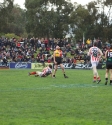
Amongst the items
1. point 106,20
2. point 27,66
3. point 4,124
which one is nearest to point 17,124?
point 4,124

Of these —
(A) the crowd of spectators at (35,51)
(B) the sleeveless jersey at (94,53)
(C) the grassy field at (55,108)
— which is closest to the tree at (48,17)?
(A) the crowd of spectators at (35,51)

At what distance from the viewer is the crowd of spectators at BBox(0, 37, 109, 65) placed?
42438 millimetres

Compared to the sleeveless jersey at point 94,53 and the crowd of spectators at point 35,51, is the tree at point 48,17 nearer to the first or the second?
the crowd of spectators at point 35,51

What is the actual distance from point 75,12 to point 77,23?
6.51ft

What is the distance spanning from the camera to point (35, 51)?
149 ft

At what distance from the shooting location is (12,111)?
405 inches

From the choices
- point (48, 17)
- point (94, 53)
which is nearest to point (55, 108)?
point (94, 53)

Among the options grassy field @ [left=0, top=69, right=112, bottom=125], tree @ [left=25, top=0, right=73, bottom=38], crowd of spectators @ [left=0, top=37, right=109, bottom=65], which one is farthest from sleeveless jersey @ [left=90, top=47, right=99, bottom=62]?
tree @ [left=25, top=0, right=73, bottom=38]

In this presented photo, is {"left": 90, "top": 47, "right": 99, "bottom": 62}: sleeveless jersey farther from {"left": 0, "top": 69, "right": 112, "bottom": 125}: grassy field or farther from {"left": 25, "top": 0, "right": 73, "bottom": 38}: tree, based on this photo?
{"left": 25, "top": 0, "right": 73, "bottom": 38}: tree

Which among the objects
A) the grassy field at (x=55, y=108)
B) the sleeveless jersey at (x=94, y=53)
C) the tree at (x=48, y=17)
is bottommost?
the grassy field at (x=55, y=108)

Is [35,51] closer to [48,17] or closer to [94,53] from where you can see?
[94,53]

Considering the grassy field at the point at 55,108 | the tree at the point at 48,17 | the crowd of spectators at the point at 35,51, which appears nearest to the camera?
the grassy field at the point at 55,108

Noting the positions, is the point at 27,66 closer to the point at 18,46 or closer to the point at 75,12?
the point at 18,46

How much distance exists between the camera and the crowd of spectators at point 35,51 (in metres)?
42.4
